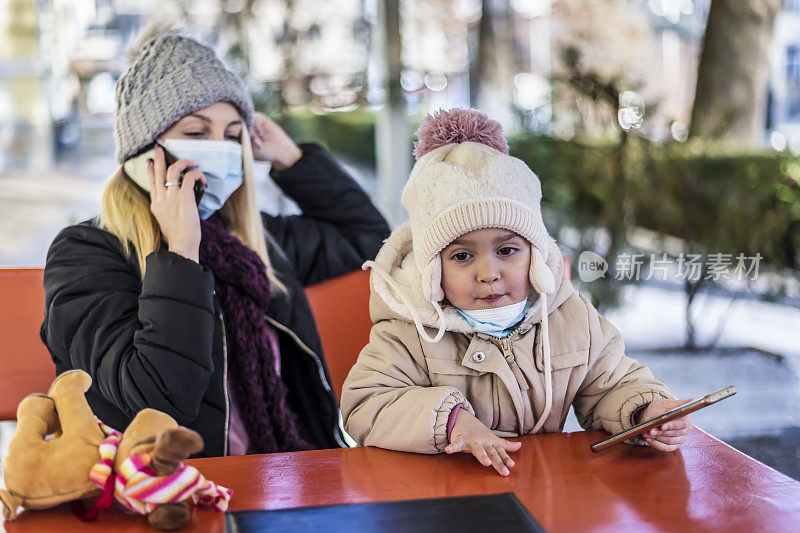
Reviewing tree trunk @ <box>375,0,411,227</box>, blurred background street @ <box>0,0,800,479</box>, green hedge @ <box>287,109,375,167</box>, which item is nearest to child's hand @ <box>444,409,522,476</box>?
blurred background street @ <box>0,0,800,479</box>

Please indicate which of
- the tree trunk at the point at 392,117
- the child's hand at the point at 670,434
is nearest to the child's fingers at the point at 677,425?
the child's hand at the point at 670,434

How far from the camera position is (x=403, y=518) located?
45.0 inches

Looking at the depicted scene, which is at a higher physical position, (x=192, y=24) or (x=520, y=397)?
(x=192, y=24)

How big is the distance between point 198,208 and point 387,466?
93cm

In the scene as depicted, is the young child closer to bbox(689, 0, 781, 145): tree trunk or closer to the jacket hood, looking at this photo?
the jacket hood

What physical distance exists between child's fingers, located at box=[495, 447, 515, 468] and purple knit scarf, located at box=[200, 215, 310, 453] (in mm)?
788

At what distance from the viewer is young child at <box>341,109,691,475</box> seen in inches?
60.3

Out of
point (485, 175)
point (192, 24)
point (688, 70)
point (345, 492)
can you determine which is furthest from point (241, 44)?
point (688, 70)

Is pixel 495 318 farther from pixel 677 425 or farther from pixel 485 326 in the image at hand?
pixel 677 425

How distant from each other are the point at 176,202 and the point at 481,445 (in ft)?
3.08

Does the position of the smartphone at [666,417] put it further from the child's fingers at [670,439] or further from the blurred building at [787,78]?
the blurred building at [787,78]

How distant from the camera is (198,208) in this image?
202cm

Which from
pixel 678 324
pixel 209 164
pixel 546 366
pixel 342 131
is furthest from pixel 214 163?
pixel 678 324

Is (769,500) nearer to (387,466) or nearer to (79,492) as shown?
(387,466)
